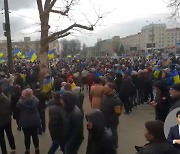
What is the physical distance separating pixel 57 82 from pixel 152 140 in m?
7.47

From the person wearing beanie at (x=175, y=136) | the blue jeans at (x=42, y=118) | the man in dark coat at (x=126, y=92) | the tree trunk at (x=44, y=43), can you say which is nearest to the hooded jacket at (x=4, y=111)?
the blue jeans at (x=42, y=118)

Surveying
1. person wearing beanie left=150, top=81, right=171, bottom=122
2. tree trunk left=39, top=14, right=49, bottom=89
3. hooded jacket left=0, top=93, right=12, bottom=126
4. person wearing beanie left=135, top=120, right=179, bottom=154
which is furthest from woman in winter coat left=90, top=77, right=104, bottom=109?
tree trunk left=39, top=14, right=49, bottom=89

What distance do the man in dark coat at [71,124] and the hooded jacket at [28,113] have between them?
53.1 inches

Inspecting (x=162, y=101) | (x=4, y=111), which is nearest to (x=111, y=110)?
(x=162, y=101)

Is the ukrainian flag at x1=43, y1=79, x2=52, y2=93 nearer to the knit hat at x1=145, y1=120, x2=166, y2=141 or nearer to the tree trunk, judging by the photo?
the tree trunk

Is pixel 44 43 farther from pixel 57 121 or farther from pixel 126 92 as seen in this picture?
pixel 57 121

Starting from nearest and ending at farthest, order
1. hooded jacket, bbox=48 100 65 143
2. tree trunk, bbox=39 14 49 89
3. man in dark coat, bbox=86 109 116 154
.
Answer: man in dark coat, bbox=86 109 116 154, hooded jacket, bbox=48 100 65 143, tree trunk, bbox=39 14 49 89

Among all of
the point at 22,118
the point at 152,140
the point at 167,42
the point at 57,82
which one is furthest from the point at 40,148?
the point at 167,42

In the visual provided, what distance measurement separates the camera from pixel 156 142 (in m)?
2.90

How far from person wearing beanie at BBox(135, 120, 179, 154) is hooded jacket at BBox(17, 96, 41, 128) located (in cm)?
362

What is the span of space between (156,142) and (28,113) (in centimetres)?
383

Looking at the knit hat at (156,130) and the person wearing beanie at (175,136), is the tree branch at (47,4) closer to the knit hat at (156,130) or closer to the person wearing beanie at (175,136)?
the knit hat at (156,130)

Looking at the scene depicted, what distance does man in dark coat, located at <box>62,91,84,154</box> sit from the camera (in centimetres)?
494

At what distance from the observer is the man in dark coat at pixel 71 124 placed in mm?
4941
